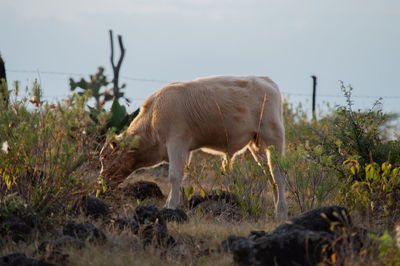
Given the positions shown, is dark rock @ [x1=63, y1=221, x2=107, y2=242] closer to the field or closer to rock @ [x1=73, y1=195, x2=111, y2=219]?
the field

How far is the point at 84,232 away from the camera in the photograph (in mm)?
5059

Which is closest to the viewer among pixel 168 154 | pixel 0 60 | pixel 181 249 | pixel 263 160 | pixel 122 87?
pixel 181 249

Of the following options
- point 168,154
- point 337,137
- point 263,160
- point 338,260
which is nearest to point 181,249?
point 338,260

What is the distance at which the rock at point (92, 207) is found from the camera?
6070 millimetres

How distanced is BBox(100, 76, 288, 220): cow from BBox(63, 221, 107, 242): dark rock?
2175mm

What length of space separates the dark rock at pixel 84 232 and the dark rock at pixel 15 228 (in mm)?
411

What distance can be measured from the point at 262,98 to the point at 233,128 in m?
0.68

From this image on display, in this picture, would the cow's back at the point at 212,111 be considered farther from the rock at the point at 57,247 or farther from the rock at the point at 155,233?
the rock at the point at 57,247

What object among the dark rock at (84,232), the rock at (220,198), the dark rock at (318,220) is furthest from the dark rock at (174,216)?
the dark rock at (318,220)

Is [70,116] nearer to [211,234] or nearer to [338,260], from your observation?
[211,234]

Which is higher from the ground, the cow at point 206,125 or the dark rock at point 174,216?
the cow at point 206,125

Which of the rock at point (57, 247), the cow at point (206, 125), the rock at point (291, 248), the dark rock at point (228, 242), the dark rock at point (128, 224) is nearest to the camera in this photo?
the rock at point (291, 248)

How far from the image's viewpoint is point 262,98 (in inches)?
307

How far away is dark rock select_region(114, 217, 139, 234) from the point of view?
531 centimetres
